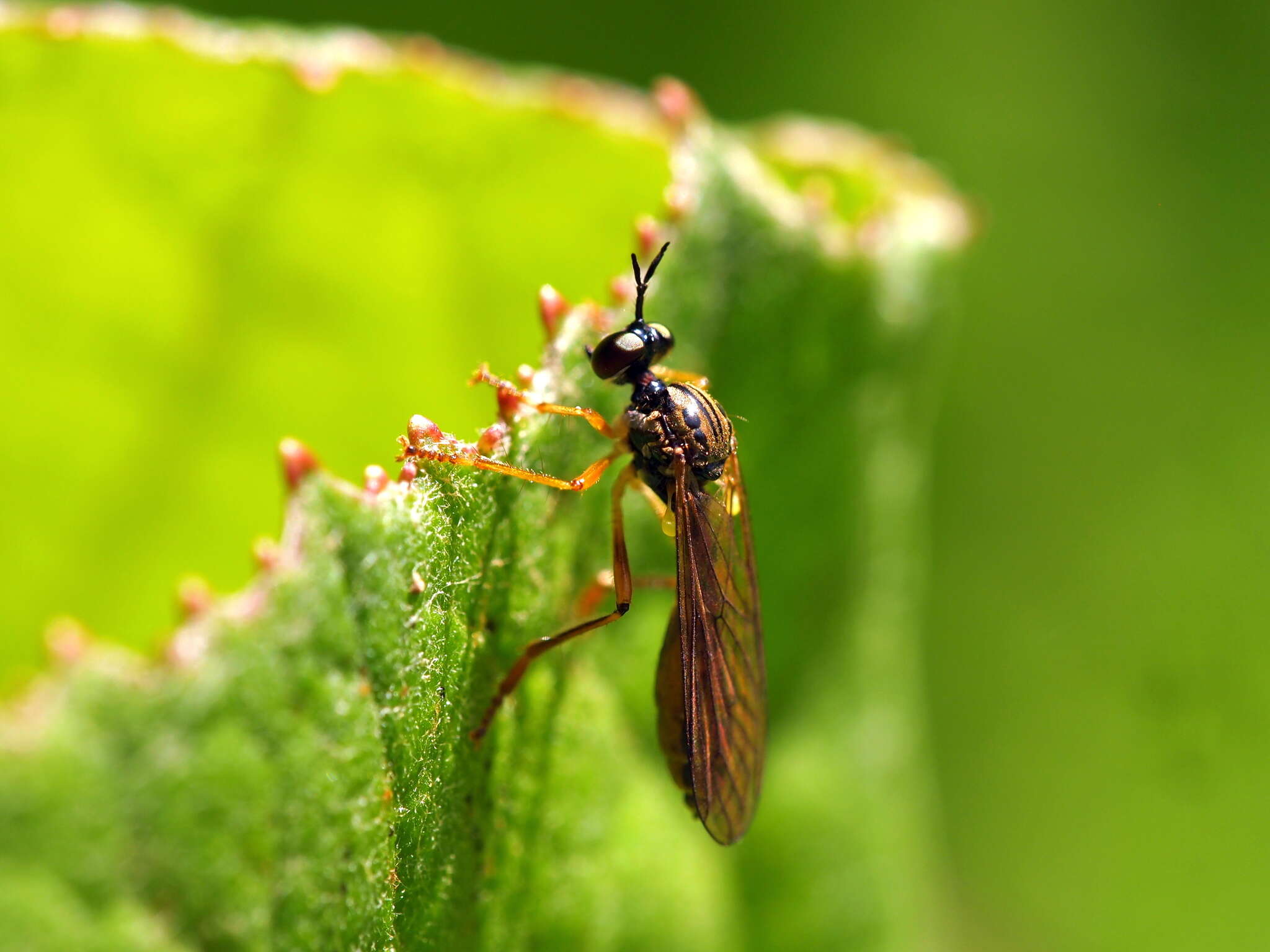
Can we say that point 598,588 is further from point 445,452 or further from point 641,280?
point 445,452

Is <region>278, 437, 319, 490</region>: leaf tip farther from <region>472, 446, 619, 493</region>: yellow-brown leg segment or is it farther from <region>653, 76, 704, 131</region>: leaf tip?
<region>653, 76, 704, 131</region>: leaf tip

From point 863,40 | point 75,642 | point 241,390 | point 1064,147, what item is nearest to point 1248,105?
point 1064,147

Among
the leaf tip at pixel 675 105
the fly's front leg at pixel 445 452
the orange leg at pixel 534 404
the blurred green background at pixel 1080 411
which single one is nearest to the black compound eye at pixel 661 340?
the orange leg at pixel 534 404

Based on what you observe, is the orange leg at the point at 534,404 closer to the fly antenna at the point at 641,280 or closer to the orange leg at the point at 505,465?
the orange leg at the point at 505,465

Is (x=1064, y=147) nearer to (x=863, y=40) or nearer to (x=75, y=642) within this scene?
(x=863, y=40)

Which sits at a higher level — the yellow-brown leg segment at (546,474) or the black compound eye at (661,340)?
the black compound eye at (661,340)

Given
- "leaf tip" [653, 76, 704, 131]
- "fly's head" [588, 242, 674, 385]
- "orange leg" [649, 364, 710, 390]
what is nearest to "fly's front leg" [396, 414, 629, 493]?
"fly's head" [588, 242, 674, 385]
